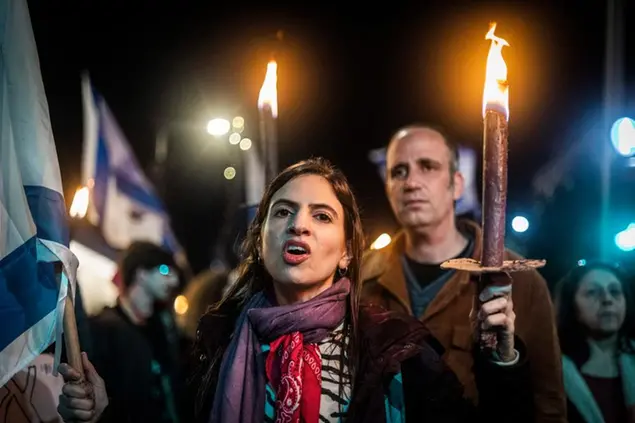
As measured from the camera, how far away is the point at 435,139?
13.3 ft

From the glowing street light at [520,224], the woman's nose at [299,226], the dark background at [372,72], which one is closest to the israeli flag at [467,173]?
the dark background at [372,72]

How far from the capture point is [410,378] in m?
2.79

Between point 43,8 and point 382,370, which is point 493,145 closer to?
point 382,370

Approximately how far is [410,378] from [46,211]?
1.68 m

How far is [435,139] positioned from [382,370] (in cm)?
183

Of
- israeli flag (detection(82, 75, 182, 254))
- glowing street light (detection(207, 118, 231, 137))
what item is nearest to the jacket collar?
glowing street light (detection(207, 118, 231, 137))

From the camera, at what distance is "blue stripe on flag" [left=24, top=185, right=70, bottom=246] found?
2713 millimetres

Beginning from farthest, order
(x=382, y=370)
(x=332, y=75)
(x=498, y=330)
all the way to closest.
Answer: (x=332, y=75) → (x=382, y=370) → (x=498, y=330)

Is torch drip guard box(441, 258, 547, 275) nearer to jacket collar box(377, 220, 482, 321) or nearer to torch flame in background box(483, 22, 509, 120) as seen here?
torch flame in background box(483, 22, 509, 120)

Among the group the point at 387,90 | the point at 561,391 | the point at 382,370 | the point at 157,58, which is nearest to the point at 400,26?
the point at 387,90

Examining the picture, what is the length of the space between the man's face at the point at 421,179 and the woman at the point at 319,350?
939 mm

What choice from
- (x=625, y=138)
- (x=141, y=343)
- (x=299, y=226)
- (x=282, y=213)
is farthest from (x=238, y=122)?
(x=299, y=226)

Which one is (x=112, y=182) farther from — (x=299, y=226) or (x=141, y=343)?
(x=299, y=226)

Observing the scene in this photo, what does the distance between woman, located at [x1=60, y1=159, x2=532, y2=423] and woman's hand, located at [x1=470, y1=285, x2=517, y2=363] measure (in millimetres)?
12
